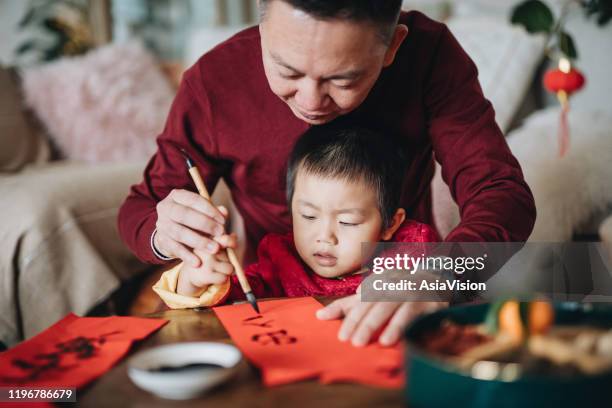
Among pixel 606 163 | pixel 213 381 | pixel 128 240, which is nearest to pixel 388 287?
pixel 213 381

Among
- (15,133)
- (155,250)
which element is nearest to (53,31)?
(15,133)

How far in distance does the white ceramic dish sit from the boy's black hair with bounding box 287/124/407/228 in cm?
50

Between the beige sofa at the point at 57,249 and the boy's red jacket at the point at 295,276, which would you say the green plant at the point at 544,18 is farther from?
the beige sofa at the point at 57,249

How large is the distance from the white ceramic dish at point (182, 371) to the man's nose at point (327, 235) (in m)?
0.44

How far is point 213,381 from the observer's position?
0.58 metres

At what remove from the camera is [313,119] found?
3.36 ft

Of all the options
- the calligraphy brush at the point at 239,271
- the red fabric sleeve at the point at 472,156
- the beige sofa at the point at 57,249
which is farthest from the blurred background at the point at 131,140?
the calligraphy brush at the point at 239,271

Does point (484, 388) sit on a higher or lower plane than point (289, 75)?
lower

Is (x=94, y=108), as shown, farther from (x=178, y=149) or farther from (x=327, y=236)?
(x=327, y=236)

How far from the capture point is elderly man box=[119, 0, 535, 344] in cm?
90

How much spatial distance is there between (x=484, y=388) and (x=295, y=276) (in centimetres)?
68

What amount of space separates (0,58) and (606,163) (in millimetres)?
2993

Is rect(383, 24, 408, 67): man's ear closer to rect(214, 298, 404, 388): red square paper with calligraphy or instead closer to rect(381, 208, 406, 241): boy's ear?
rect(381, 208, 406, 241): boy's ear

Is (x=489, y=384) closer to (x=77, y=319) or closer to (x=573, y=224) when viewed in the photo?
(x=77, y=319)
